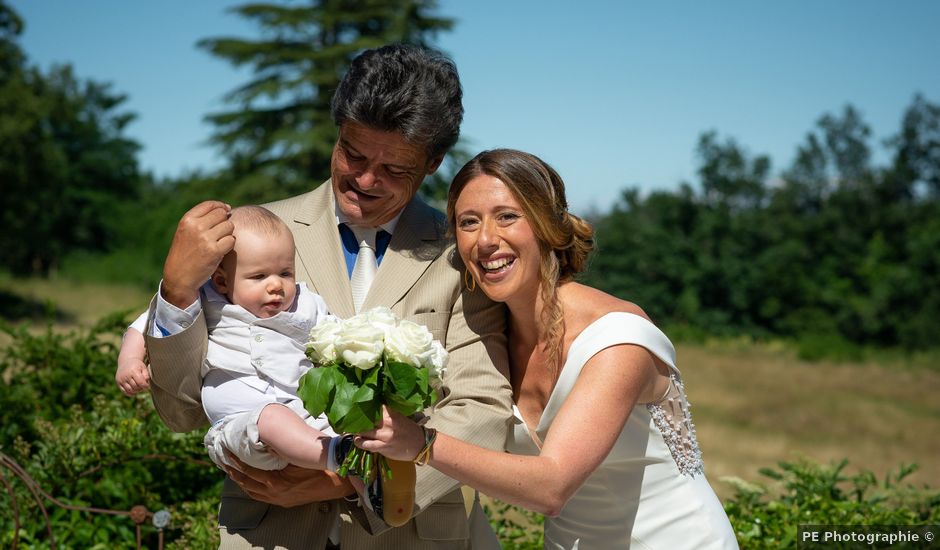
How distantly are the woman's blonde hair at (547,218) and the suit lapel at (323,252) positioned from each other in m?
0.47

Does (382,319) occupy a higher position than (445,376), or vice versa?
(382,319)

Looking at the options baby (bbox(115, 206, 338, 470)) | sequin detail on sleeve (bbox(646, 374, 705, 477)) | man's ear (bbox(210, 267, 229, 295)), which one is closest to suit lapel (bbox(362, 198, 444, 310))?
baby (bbox(115, 206, 338, 470))

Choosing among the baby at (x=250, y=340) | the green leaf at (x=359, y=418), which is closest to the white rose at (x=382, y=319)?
the green leaf at (x=359, y=418)

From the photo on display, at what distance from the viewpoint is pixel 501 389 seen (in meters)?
3.29

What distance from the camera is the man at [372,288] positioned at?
2.95 metres

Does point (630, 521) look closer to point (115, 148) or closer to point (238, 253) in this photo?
point (238, 253)

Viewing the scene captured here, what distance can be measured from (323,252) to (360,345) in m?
0.98

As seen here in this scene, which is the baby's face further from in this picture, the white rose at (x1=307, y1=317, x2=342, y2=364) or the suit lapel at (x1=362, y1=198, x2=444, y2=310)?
the white rose at (x1=307, y1=317, x2=342, y2=364)

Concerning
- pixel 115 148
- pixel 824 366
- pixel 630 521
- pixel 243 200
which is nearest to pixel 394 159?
pixel 630 521

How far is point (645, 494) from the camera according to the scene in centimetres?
358

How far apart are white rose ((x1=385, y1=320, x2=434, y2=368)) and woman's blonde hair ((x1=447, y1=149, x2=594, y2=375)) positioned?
2.92ft

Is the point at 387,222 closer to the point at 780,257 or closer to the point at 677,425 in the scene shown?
the point at 677,425

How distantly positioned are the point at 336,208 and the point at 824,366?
33.2 meters

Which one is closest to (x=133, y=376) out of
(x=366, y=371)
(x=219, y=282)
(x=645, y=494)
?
(x=219, y=282)
